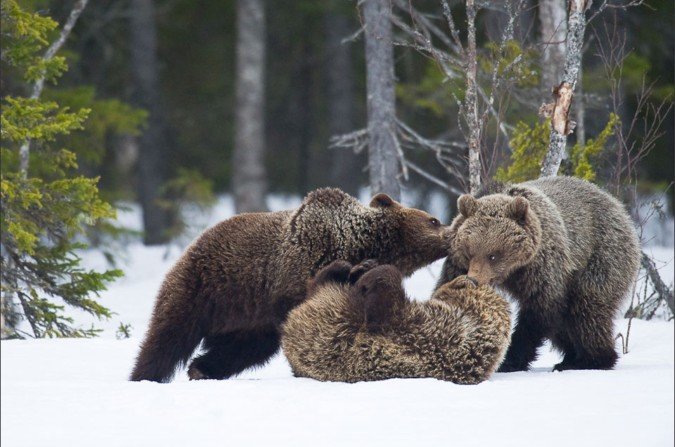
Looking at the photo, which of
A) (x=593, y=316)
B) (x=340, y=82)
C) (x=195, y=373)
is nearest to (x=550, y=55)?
(x=593, y=316)

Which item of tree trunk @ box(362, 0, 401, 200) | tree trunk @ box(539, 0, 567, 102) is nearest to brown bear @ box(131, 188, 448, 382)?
tree trunk @ box(362, 0, 401, 200)

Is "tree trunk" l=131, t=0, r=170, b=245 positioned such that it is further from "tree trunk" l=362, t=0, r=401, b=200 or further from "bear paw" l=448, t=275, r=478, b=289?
"bear paw" l=448, t=275, r=478, b=289

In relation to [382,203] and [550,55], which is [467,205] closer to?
[382,203]

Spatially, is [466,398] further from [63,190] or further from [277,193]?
[277,193]

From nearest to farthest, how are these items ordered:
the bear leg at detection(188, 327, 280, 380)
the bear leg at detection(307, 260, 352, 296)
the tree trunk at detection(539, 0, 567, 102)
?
the bear leg at detection(307, 260, 352, 296), the bear leg at detection(188, 327, 280, 380), the tree trunk at detection(539, 0, 567, 102)

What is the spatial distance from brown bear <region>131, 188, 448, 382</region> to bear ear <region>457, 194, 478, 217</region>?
25.1 inches

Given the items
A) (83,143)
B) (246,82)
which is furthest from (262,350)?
(246,82)

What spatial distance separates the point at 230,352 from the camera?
7023 millimetres

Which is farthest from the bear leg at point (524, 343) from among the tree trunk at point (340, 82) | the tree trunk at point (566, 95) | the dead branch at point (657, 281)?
the tree trunk at point (340, 82)

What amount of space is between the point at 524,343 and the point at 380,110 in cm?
573

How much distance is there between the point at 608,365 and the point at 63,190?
484cm

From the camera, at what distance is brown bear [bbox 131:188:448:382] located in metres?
6.51

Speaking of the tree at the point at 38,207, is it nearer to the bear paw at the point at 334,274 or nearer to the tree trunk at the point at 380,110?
the bear paw at the point at 334,274

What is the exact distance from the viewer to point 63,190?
8906 mm
